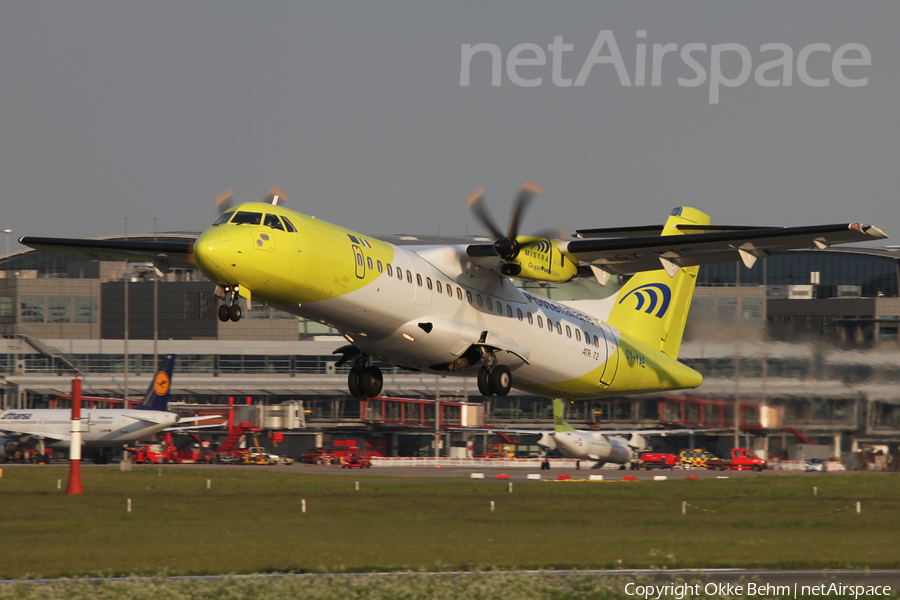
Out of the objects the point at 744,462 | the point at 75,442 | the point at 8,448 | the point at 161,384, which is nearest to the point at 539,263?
the point at 75,442

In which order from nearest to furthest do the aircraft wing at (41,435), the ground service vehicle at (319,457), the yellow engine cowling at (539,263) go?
the yellow engine cowling at (539,263), the aircraft wing at (41,435), the ground service vehicle at (319,457)

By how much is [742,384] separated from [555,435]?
14.7 metres

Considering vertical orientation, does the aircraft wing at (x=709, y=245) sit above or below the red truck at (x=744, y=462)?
above

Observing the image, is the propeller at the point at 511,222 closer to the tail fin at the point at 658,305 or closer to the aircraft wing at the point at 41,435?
the tail fin at the point at 658,305

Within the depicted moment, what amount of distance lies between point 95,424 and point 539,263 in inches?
1432

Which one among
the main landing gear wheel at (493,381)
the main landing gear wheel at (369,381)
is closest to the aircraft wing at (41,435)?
the main landing gear wheel at (369,381)

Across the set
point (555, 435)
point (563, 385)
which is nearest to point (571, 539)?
point (563, 385)

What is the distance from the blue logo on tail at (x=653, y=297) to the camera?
2695cm

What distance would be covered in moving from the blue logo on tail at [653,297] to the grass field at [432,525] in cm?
609

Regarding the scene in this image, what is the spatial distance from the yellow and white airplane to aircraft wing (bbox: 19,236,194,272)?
0.15 ft

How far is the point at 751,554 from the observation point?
22062mm

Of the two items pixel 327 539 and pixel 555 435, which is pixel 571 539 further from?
pixel 555 435

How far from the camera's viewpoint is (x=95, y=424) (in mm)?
50500

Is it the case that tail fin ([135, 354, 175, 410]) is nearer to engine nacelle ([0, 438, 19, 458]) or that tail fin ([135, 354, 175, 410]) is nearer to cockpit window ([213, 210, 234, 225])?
engine nacelle ([0, 438, 19, 458])
